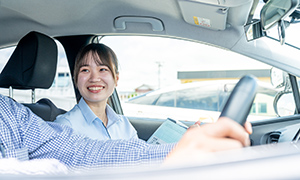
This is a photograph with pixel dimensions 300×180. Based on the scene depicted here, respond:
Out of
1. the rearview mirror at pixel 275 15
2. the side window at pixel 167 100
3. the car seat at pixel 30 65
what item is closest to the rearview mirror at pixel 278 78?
the rearview mirror at pixel 275 15

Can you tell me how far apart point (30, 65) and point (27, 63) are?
0.02m

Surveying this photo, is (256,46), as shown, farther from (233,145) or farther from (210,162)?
(210,162)

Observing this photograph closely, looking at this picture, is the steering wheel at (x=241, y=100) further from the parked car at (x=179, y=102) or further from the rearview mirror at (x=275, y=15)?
the parked car at (x=179, y=102)

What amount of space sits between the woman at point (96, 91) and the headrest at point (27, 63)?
0.73 feet

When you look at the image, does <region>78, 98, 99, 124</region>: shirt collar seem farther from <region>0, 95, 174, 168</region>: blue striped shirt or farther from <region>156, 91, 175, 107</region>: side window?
<region>156, 91, 175, 107</region>: side window

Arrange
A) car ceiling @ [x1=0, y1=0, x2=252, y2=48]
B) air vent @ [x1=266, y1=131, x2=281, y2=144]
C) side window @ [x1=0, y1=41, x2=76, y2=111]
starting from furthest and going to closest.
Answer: side window @ [x1=0, y1=41, x2=76, y2=111] < car ceiling @ [x1=0, y1=0, x2=252, y2=48] < air vent @ [x1=266, y1=131, x2=281, y2=144]

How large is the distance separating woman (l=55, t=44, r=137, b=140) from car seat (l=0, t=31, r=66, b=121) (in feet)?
0.71

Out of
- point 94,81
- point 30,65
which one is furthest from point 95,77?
point 30,65

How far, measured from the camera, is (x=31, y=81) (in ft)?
6.73

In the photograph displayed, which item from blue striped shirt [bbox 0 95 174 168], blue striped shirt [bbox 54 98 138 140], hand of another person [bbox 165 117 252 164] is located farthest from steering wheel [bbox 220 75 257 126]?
blue striped shirt [bbox 54 98 138 140]

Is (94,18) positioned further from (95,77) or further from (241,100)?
(241,100)

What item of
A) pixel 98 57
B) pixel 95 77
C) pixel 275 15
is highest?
pixel 275 15

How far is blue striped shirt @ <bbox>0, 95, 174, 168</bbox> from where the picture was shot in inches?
38.9

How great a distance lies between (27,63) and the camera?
2.02m
